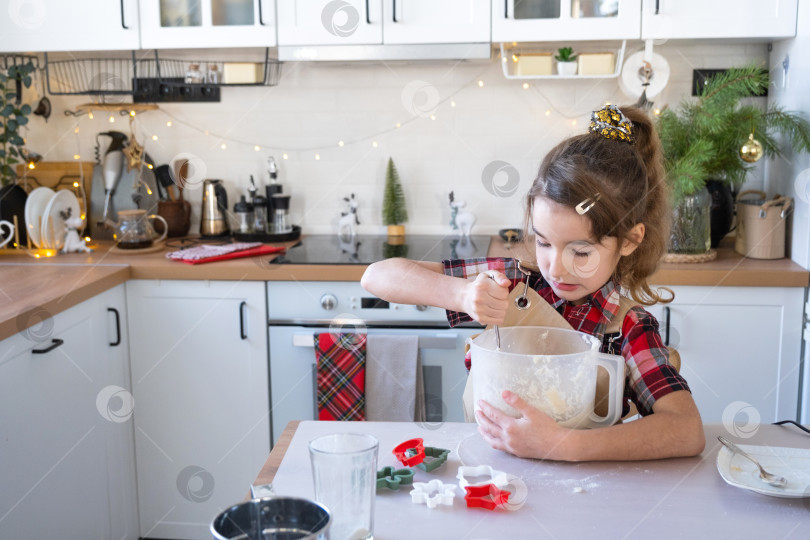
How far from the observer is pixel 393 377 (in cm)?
225

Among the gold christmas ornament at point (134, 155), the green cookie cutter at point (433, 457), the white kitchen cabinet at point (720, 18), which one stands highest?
the white kitchen cabinet at point (720, 18)

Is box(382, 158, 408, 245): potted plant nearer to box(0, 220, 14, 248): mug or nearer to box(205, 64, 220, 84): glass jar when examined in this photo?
box(205, 64, 220, 84): glass jar

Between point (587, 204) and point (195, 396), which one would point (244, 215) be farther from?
point (587, 204)

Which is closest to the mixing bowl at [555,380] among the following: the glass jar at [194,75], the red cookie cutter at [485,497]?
the red cookie cutter at [485,497]

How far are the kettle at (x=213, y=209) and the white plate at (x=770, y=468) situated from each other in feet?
6.75

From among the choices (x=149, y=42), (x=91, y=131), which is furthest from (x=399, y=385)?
(x=91, y=131)

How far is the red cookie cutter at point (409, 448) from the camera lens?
102cm

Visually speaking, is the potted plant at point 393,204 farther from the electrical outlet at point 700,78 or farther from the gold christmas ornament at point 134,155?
the electrical outlet at point 700,78

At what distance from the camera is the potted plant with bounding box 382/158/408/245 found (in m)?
2.77

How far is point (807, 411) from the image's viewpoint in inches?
86.3

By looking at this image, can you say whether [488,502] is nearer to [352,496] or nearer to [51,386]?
[352,496]

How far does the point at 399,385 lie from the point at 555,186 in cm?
115

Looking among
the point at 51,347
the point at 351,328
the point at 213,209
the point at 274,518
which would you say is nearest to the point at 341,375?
the point at 351,328

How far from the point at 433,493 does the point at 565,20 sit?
5.82 feet
